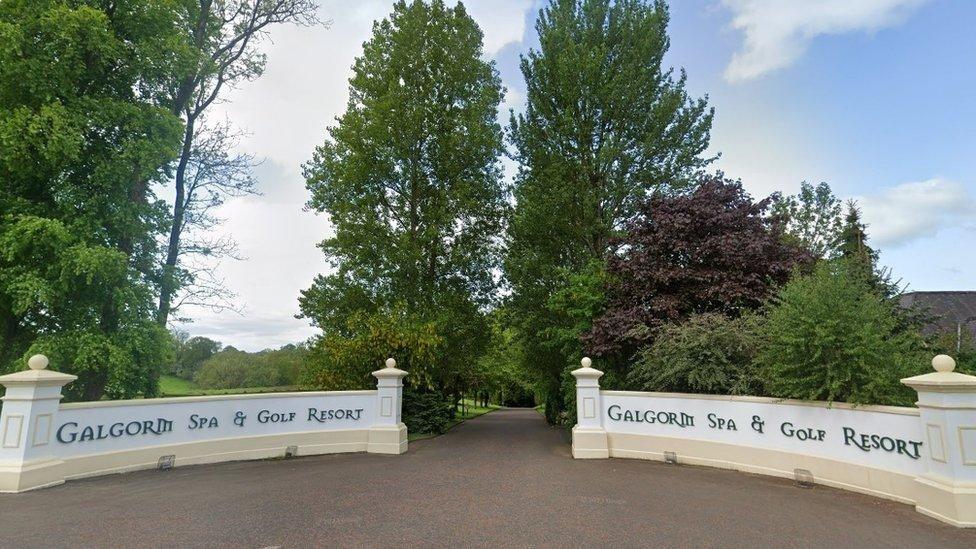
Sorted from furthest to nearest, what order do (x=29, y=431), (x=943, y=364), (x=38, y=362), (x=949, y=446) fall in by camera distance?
1. (x=38, y=362)
2. (x=29, y=431)
3. (x=943, y=364)
4. (x=949, y=446)

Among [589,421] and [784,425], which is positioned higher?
[784,425]

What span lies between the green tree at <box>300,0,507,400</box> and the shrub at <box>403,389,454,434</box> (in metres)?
0.99

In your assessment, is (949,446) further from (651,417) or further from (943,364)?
(651,417)

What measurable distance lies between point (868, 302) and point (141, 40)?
1664cm

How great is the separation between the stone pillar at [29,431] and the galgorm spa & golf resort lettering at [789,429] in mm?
9736

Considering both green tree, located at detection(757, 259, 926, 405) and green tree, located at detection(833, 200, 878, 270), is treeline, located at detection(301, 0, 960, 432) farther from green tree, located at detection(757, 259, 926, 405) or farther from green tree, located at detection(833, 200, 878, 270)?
green tree, located at detection(833, 200, 878, 270)

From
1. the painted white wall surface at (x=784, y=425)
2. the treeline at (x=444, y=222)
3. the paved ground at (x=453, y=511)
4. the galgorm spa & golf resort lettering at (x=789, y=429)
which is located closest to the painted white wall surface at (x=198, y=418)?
the paved ground at (x=453, y=511)

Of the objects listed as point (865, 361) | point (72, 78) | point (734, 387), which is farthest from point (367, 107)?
point (865, 361)

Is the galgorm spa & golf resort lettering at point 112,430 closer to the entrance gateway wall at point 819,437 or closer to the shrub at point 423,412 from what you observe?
the shrub at point 423,412

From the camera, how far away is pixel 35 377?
6969 millimetres

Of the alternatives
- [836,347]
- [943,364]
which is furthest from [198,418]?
[943,364]

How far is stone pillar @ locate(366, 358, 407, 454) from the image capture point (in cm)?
1038

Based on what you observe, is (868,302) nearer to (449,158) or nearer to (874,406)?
(874,406)

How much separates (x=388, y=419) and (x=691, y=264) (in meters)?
8.48
